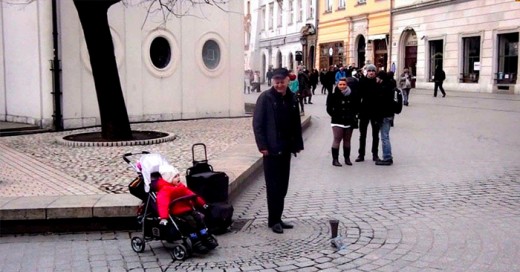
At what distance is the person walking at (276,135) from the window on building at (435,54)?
30.3 meters

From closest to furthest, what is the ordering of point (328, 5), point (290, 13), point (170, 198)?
point (170, 198) < point (328, 5) < point (290, 13)

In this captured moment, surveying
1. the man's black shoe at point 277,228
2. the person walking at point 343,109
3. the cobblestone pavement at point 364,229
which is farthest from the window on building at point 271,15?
the man's black shoe at point 277,228

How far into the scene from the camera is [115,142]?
12.4 metres

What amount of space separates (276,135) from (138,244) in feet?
6.04

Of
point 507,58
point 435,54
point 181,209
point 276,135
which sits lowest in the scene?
point 181,209

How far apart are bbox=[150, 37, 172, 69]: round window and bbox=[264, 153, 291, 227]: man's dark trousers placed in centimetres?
1171

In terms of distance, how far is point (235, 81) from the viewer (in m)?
19.1

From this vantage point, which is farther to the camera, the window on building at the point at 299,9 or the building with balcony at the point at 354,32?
the window on building at the point at 299,9

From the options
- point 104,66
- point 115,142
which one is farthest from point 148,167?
point 104,66

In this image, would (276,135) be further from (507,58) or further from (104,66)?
(507,58)

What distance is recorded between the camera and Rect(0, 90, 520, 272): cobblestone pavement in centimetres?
541

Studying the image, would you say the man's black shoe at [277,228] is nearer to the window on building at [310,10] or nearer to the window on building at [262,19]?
the window on building at [310,10]

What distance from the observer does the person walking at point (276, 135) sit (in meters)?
6.44

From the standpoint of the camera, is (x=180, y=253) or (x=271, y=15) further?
(x=271, y=15)
